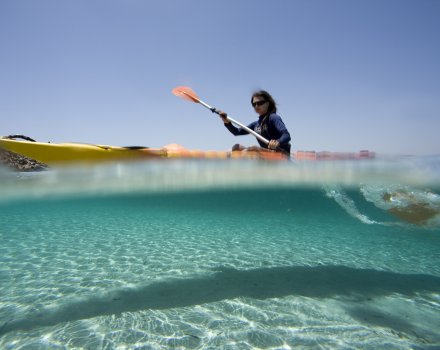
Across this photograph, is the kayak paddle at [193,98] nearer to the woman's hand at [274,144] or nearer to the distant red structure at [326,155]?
the woman's hand at [274,144]

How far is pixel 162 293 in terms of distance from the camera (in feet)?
18.2

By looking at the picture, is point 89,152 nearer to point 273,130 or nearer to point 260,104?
point 260,104

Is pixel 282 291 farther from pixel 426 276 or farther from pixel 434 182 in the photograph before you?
pixel 434 182

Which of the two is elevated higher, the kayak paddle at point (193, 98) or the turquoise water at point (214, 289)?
the kayak paddle at point (193, 98)

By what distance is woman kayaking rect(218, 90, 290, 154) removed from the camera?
5.76m

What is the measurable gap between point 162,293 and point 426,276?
7.08 m

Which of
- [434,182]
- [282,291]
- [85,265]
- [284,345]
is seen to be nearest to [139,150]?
[85,265]

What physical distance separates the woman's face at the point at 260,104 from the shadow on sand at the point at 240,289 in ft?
13.5

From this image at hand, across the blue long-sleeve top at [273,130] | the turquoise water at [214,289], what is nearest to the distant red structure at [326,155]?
the blue long-sleeve top at [273,130]

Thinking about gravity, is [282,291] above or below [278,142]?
below

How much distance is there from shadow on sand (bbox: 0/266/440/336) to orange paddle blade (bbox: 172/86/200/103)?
4.89 meters

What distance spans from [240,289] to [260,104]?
424 centimetres

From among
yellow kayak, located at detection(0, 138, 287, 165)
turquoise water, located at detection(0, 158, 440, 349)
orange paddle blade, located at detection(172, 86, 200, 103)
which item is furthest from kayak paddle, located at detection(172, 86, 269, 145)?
turquoise water, located at detection(0, 158, 440, 349)

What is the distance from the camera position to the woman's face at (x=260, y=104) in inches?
248
